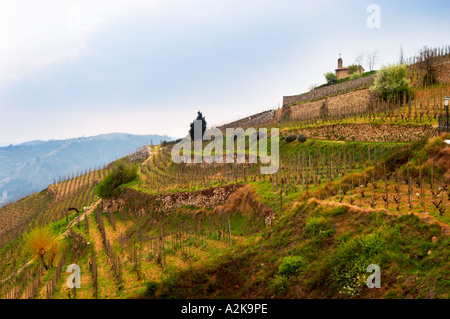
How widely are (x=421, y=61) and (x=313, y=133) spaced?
16.1 meters

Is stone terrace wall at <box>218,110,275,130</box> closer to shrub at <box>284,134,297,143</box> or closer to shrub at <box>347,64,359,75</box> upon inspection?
shrub at <box>347,64,359,75</box>

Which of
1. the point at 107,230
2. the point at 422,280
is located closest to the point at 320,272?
the point at 422,280

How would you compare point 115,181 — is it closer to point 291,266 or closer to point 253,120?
point 253,120

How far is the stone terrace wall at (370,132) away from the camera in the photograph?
67.8 feet

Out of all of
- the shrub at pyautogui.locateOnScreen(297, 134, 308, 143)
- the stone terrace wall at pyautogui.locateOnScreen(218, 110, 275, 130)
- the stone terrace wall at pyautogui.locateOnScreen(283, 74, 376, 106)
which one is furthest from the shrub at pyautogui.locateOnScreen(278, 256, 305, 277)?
the stone terrace wall at pyautogui.locateOnScreen(218, 110, 275, 130)

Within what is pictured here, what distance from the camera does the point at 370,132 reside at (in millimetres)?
24438

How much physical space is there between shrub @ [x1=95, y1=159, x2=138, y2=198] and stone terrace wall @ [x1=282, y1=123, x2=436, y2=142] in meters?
22.5

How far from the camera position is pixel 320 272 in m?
10.1

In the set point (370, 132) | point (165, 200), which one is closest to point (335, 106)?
point (370, 132)

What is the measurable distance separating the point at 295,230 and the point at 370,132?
1459cm

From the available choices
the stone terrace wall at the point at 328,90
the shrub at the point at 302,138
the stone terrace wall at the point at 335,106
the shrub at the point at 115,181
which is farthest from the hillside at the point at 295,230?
the stone terrace wall at the point at 328,90

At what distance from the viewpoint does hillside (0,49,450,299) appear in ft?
30.9
